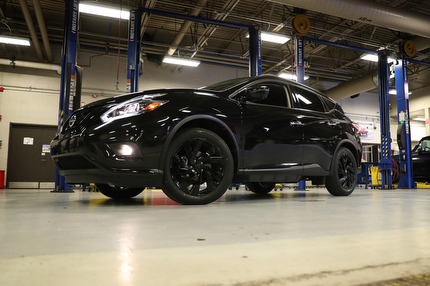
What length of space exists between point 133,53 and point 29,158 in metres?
8.70

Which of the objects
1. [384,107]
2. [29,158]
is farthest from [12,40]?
[384,107]

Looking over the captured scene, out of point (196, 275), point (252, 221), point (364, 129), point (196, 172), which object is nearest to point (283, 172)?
point (196, 172)

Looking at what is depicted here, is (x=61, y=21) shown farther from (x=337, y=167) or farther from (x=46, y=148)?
(x=337, y=167)

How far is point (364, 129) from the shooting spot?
2106 cm

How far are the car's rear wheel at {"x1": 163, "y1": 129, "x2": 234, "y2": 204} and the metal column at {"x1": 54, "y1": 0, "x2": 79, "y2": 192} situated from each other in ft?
14.0

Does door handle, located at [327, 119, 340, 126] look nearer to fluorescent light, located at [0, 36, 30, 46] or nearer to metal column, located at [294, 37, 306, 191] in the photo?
metal column, located at [294, 37, 306, 191]

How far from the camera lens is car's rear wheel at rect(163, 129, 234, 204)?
3020mm

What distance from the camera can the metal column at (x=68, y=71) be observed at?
6617 mm

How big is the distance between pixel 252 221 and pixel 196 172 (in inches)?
44.8

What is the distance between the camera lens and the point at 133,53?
8.55 metres

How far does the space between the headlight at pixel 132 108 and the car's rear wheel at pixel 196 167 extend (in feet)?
1.19

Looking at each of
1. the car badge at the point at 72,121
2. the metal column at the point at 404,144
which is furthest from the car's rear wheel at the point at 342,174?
the metal column at the point at 404,144

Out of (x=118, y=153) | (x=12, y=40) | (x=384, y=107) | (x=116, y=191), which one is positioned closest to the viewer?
(x=118, y=153)

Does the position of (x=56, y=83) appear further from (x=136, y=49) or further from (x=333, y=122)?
(x=333, y=122)
